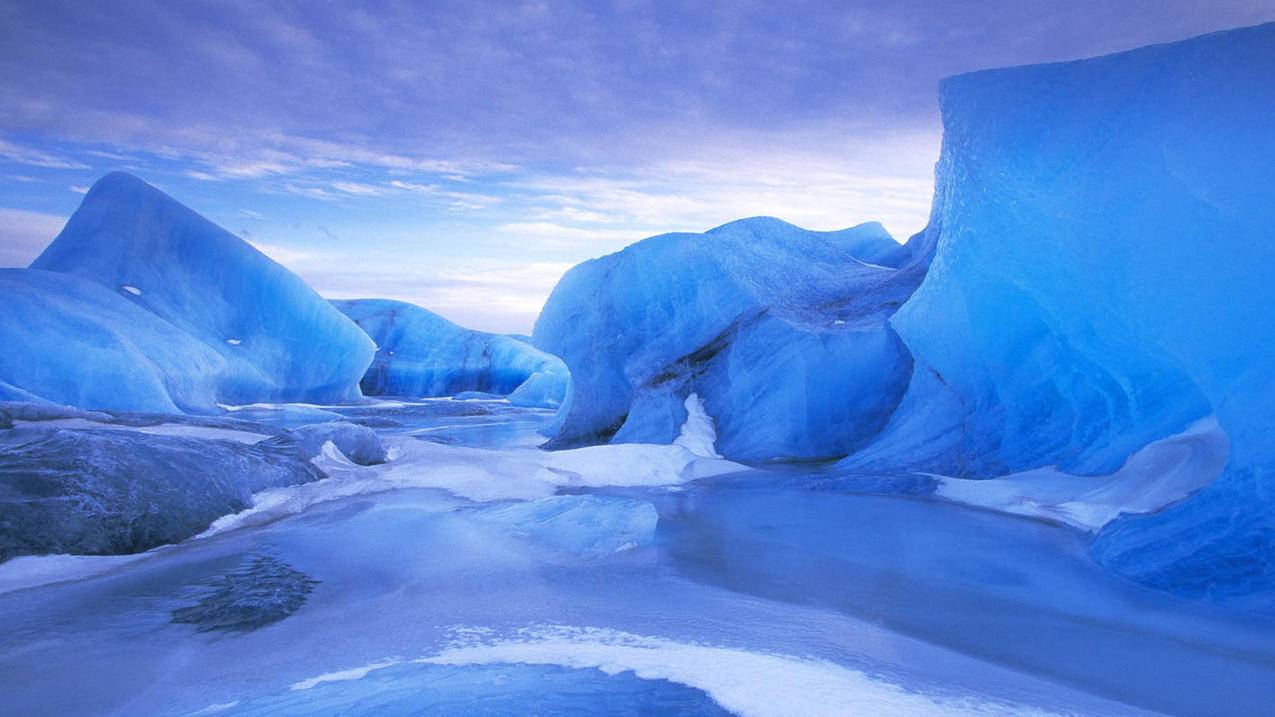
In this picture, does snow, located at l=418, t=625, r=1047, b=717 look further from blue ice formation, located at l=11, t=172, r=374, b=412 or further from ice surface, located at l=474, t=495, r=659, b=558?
blue ice formation, located at l=11, t=172, r=374, b=412

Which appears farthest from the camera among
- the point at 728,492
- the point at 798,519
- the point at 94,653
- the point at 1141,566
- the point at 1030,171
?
the point at 728,492

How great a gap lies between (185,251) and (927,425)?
13.5 m

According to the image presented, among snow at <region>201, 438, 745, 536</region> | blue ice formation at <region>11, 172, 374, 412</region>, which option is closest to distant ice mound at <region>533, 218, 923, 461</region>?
snow at <region>201, 438, 745, 536</region>

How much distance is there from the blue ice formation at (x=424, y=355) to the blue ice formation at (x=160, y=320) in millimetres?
7859

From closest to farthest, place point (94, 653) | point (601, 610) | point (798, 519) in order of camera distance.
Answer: point (94, 653) < point (601, 610) < point (798, 519)

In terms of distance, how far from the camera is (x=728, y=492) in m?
5.77

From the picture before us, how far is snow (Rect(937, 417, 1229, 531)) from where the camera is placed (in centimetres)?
399

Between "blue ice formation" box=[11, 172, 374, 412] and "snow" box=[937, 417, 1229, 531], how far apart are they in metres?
10.3

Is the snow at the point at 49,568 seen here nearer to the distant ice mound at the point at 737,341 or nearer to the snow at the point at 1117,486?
the snow at the point at 1117,486

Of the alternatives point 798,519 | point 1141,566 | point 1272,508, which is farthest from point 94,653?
point 1272,508

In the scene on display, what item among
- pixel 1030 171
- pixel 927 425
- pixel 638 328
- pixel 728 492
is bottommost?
pixel 728 492

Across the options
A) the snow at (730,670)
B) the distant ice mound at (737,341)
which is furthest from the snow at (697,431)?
the snow at (730,670)

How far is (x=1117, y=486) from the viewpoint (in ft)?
15.0

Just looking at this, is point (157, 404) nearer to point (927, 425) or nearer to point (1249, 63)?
point (927, 425)
